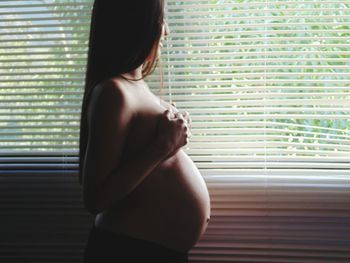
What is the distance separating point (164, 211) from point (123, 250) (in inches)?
5.4

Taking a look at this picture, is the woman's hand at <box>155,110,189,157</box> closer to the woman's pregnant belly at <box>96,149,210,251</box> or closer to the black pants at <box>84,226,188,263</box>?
the woman's pregnant belly at <box>96,149,210,251</box>

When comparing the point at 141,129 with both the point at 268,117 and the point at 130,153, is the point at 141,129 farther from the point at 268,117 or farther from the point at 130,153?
the point at 268,117

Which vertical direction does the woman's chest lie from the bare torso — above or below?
above

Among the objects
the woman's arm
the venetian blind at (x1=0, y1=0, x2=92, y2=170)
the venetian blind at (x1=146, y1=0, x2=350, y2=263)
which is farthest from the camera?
the venetian blind at (x1=0, y1=0, x2=92, y2=170)

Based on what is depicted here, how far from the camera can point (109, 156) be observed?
3.65ft

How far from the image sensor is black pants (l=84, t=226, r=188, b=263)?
1.16m

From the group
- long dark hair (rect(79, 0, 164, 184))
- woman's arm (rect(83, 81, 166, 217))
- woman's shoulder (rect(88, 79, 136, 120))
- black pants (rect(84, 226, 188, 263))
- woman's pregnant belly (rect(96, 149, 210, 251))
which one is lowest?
black pants (rect(84, 226, 188, 263))

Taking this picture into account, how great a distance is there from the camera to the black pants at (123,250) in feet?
3.80

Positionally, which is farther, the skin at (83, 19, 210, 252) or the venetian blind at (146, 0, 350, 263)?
the venetian blind at (146, 0, 350, 263)

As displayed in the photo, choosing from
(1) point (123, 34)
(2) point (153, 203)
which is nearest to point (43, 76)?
(1) point (123, 34)

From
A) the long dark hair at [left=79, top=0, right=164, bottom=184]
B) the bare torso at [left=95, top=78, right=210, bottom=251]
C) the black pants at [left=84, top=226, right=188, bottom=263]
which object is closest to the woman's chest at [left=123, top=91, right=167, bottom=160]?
the bare torso at [left=95, top=78, right=210, bottom=251]

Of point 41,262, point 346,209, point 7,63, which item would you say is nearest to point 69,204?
point 41,262

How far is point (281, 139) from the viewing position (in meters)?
1.60

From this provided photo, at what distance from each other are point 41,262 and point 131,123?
2.79 feet
